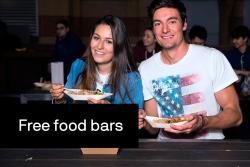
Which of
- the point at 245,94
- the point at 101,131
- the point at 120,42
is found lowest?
the point at 245,94

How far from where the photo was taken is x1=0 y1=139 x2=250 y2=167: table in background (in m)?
1.79

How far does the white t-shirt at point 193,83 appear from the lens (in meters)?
2.34

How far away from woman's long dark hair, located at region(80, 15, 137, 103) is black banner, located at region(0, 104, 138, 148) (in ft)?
2.23

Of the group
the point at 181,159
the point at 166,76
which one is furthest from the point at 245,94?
the point at 181,159

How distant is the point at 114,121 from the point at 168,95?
680 mm

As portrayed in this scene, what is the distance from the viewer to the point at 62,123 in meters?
1.76

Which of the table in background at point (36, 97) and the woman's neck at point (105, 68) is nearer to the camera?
the woman's neck at point (105, 68)

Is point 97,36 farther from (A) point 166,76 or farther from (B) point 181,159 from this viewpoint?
(B) point 181,159

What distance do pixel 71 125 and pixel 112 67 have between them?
0.77 m

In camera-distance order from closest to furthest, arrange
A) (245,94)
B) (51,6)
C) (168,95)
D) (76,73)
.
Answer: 1. (168,95)
2. (76,73)
3. (245,94)
4. (51,6)

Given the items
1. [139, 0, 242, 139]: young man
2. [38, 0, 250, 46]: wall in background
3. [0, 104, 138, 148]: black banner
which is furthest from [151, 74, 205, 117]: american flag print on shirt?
[38, 0, 250, 46]: wall in background

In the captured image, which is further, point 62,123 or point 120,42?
point 120,42

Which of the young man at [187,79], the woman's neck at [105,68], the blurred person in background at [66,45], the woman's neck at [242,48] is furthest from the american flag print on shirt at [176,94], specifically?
the blurred person in background at [66,45]

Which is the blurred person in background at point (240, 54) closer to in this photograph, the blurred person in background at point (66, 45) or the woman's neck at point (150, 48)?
the woman's neck at point (150, 48)
